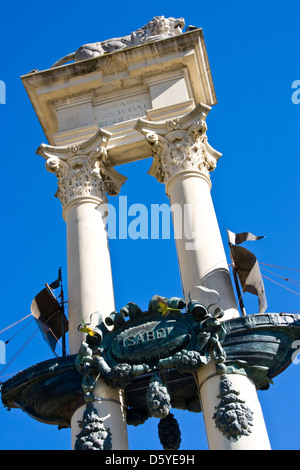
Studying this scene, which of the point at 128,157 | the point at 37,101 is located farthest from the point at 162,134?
the point at 37,101

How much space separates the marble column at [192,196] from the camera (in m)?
19.6

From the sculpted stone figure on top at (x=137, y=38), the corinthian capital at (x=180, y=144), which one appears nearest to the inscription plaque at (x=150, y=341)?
the corinthian capital at (x=180, y=144)

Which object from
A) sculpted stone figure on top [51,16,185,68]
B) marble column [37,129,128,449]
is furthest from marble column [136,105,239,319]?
sculpted stone figure on top [51,16,185,68]

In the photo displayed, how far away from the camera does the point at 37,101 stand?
24.9m

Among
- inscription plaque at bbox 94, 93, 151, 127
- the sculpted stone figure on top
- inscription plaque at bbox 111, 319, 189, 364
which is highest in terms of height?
the sculpted stone figure on top

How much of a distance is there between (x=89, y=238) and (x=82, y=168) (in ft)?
8.17

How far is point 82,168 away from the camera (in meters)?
22.6

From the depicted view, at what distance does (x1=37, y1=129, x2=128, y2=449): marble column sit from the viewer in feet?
58.7

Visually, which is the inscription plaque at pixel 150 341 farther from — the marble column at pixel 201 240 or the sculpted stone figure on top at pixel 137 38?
the sculpted stone figure on top at pixel 137 38

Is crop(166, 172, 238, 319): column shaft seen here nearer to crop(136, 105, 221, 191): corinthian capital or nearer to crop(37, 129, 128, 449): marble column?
crop(136, 105, 221, 191): corinthian capital

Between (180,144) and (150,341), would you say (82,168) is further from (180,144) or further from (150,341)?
(150,341)

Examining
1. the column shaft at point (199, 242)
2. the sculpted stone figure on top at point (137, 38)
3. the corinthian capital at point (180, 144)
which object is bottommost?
the column shaft at point (199, 242)

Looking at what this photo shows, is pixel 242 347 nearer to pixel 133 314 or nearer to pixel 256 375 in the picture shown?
pixel 256 375

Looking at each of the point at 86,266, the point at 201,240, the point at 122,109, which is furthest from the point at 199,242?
the point at 122,109
